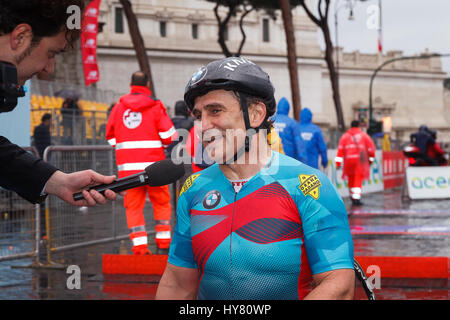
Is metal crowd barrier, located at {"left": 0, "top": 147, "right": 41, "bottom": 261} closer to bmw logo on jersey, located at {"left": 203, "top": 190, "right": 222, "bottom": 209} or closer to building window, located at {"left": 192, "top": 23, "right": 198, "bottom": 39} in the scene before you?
bmw logo on jersey, located at {"left": 203, "top": 190, "right": 222, "bottom": 209}

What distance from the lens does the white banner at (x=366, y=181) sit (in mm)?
21000

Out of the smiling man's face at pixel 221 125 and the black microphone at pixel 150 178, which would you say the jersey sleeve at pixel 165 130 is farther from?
the smiling man's face at pixel 221 125

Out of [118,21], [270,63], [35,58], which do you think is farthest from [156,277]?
[270,63]

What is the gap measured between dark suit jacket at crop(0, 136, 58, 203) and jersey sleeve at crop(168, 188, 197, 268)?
0.61m

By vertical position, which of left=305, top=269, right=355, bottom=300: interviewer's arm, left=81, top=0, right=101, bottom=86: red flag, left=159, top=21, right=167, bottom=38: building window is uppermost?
left=159, top=21, right=167, bottom=38: building window

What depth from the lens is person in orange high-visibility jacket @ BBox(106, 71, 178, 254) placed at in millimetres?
9227

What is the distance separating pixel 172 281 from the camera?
3.07 metres

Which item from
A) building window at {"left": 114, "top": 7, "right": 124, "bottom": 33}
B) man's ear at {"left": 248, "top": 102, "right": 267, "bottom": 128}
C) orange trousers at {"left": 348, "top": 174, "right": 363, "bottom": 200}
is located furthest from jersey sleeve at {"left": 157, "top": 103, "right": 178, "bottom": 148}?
building window at {"left": 114, "top": 7, "right": 124, "bottom": 33}

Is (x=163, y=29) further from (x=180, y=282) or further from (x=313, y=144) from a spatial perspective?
(x=180, y=282)

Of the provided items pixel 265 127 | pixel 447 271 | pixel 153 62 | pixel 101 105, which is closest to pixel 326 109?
pixel 153 62

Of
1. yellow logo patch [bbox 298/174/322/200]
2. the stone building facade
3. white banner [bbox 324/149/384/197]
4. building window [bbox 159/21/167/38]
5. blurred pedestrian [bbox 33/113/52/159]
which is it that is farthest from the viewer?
building window [bbox 159/21/167/38]

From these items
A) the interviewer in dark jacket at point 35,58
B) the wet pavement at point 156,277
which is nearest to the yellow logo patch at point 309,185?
the interviewer in dark jacket at point 35,58

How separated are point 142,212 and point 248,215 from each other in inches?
254
